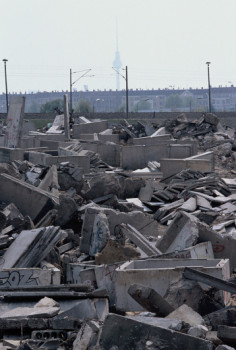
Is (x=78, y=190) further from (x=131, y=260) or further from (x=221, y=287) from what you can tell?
(x=221, y=287)

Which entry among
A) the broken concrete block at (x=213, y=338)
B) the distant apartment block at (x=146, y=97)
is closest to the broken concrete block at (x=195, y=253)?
the broken concrete block at (x=213, y=338)

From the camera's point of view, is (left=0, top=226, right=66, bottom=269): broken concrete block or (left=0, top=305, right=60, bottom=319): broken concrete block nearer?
(left=0, top=305, right=60, bottom=319): broken concrete block

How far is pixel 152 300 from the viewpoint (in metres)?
6.88

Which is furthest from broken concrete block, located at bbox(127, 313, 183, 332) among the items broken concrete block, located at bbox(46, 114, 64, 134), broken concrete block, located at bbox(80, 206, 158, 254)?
broken concrete block, located at bbox(46, 114, 64, 134)

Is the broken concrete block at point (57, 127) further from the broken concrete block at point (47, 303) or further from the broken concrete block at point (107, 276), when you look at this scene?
the broken concrete block at point (47, 303)

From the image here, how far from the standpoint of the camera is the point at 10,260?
361 inches

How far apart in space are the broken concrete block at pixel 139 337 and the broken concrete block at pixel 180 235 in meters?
4.03

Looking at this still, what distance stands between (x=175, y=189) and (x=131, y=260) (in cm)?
722

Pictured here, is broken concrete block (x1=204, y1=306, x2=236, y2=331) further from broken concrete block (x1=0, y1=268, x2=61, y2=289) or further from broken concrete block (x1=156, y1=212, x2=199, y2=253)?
broken concrete block (x1=156, y1=212, x2=199, y2=253)

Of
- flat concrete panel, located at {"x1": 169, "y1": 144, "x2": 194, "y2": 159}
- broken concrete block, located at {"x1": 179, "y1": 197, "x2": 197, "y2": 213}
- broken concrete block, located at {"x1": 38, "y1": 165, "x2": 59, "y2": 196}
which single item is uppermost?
flat concrete panel, located at {"x1": 169, "y1": 144, "x2": 194, "y2": 159}

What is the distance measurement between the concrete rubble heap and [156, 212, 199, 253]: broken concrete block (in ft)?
0.06

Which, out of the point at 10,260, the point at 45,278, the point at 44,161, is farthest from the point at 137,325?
the point at 44,161

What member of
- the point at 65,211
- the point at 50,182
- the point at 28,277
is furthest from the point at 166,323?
the point at 50,182

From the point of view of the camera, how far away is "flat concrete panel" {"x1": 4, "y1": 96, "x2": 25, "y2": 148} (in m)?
21.1
